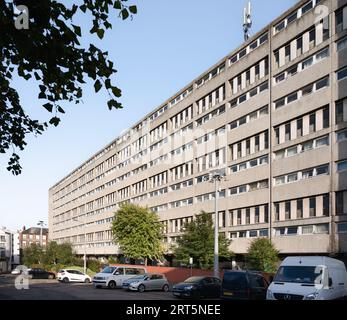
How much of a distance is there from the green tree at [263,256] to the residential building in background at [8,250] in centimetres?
10280

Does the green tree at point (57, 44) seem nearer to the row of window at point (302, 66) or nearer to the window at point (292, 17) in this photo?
the row of window at point (302, 66)

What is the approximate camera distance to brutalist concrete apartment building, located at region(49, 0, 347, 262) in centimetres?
4169

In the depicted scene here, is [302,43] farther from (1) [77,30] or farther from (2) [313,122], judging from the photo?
(1) [77,30]

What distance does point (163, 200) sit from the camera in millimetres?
76438

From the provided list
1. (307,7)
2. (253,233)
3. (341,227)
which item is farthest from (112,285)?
(307,7)

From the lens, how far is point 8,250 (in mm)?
179875

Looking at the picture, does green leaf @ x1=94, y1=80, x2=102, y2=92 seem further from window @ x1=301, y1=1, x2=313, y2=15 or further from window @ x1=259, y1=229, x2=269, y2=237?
window @ x1=259, y1=229, x2=269, y2=237

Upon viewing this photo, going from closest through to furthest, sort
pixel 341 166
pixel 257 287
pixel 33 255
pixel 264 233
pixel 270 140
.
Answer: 1. pixel 257 287
2. pixel 341 166
3. pixel 270 140
4. pixel 264 233
5. pixel 33 255

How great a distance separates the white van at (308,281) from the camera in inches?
748

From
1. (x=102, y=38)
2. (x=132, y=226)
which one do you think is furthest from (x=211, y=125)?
(x=102, y=38)

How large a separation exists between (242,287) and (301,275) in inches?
260

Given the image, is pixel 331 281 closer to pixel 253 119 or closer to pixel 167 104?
pixel 253 119

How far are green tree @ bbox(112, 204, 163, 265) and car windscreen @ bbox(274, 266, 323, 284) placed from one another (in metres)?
45.5

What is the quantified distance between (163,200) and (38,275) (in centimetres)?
1984
